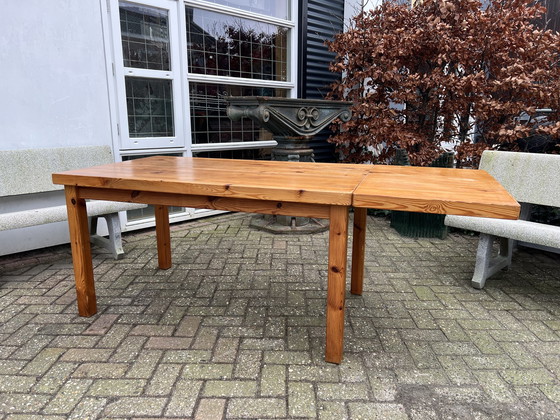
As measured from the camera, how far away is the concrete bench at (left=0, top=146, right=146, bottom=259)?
315 cm

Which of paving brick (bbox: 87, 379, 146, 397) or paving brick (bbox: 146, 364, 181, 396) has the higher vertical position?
paving brick (bbox: 146, 364, 181, 396)

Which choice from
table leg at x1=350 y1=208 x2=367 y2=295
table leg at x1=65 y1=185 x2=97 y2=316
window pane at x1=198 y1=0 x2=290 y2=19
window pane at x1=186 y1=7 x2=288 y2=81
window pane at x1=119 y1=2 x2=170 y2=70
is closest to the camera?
table leg at x1=65 y1=185 x2=97 y2=316

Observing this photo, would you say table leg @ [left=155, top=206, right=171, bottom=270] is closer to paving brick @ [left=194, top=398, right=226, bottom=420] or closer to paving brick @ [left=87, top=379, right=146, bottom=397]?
paving brick @ [left=87, top=379, right=146, bottom=397]

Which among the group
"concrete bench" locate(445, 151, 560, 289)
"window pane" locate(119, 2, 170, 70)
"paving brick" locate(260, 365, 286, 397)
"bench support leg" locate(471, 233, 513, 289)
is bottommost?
"paving brick" locate(260, 365, 286, 397)

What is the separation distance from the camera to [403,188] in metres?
1.88

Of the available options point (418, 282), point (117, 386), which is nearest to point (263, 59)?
point (418, 282)

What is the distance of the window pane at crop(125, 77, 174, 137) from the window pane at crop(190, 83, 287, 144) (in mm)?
290

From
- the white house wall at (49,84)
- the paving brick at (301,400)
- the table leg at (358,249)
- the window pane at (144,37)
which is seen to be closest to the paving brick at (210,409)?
the paving brick at (301,400)

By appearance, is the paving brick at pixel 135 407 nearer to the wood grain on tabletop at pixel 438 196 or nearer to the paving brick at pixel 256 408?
the paving brick at pixel 256 408

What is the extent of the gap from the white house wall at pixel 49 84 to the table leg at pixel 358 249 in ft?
8.46

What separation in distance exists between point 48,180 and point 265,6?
316 cm

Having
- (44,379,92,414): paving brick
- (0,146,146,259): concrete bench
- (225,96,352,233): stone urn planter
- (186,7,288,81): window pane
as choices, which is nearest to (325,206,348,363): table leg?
(44,379,92,414): paving brick

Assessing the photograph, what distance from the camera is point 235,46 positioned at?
185 inches

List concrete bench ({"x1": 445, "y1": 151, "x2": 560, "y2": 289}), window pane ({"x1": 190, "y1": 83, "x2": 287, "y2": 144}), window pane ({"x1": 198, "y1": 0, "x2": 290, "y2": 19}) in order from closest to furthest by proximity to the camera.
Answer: concrete bench ({"x1": 445, "y1": 151, "x2": 560, "y2": 289}), window pane ({"x1": 190, "y1": 83, "x2": 287, "y2": 144}), window pane ({"x1": 198, "y1": 0, "x2": 290, "y2": 19})
